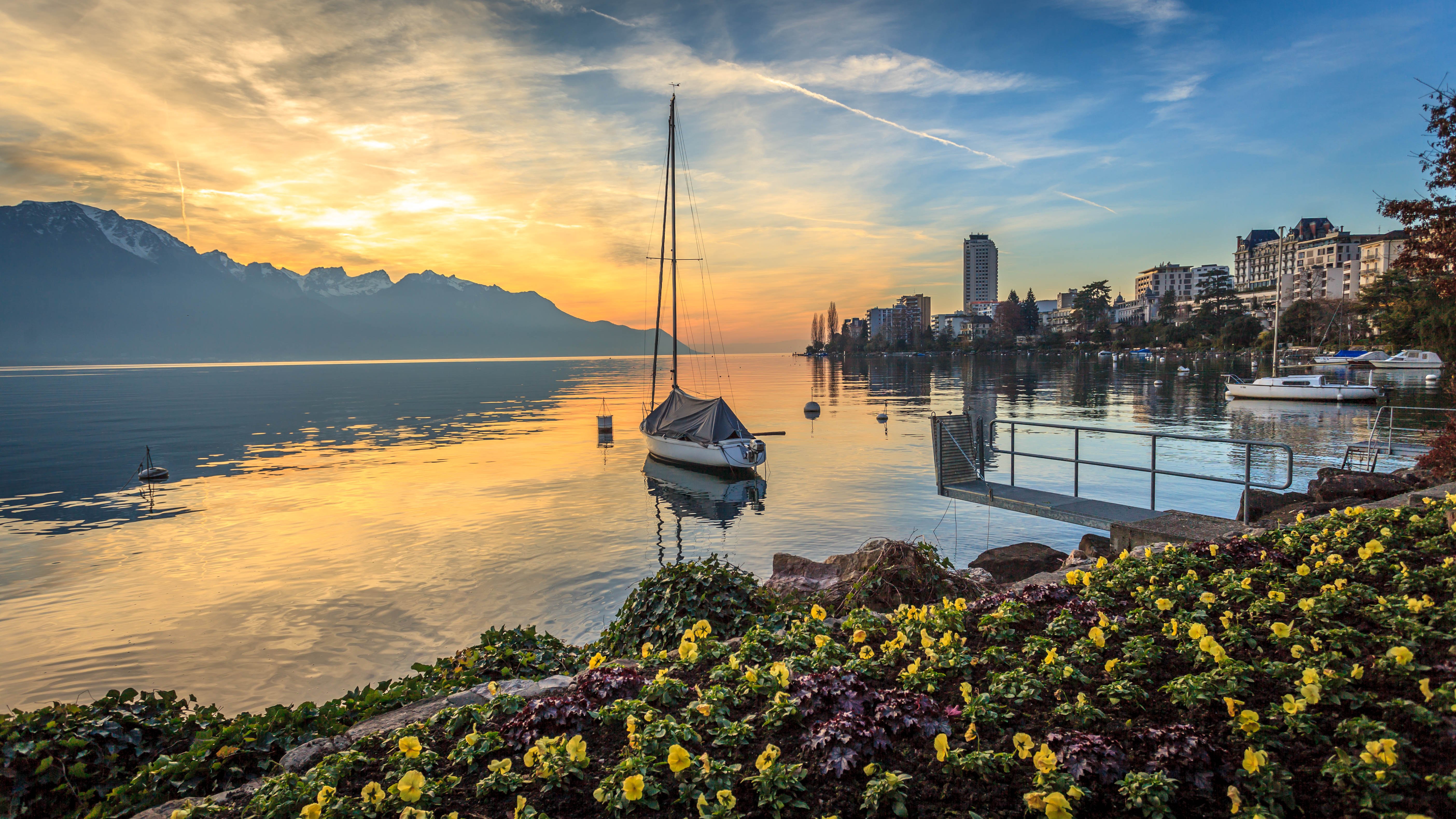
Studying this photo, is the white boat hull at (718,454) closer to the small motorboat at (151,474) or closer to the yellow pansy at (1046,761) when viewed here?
the small motorboat at (151,474)

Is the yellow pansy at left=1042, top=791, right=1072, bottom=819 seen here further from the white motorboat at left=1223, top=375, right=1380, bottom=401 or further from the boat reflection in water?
the white motorboat at left=1223, top=375, right=1380, bottom=401

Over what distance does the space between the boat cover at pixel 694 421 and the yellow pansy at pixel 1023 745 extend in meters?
23.0

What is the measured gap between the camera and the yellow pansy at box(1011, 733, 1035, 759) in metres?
Answer: 3.18

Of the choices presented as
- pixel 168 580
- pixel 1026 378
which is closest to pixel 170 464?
pixel 168 580

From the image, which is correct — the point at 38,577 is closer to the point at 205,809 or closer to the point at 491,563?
the point at 491,563

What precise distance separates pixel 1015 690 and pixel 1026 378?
279 feet

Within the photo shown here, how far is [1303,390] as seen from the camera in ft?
152

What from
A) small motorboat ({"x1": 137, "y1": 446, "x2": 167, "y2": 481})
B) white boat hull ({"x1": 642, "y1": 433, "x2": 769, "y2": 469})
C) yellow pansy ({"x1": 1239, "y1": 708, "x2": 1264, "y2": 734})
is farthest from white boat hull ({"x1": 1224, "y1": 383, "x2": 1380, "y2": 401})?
small motorboat ({"x1": 137, "y1": 446, "x2": 167, "y2": 481})

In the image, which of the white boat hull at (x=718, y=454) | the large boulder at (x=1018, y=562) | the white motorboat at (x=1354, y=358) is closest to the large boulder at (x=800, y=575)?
the large boulder at (x=1018, y=562)

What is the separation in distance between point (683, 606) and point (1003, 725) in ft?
13.1

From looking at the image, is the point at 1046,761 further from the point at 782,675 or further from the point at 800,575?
the point at 800,575

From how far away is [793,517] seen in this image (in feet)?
63.9

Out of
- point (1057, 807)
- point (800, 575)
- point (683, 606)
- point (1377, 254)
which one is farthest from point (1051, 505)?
point (1377, 254)

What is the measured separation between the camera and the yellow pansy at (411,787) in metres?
3.20
